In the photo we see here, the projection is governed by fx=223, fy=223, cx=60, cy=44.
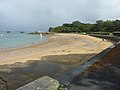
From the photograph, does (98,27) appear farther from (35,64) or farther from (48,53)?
(35,64)

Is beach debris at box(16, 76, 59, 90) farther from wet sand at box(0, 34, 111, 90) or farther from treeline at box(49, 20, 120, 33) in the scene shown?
treeline at box(49, 20, 120, 33)

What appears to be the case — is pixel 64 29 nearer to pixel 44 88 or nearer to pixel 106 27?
pixel 106 27

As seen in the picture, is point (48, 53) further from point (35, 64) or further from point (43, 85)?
point (43, 85)

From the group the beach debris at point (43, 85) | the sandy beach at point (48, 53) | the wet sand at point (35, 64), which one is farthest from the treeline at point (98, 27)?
the beach debris at point (43, 85)

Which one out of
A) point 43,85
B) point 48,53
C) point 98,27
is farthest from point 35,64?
point 98,27

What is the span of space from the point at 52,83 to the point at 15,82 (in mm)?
4247

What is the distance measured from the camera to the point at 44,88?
5.16m

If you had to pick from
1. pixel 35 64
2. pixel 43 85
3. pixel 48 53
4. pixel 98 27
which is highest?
pixel 43 85

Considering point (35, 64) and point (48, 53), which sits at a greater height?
point (35, 64)

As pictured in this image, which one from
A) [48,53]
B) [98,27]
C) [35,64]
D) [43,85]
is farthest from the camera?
[98,27]

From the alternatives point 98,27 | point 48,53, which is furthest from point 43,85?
point 98,27

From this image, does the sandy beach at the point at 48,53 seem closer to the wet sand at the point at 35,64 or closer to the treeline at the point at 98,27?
the wet sand at the point at 35,64

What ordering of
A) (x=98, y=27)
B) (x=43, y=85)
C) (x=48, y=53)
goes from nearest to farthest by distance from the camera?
(x=43, y=85) < (x=48, y=53) < (x=98, y=27)

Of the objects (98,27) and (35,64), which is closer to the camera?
(35,64)
